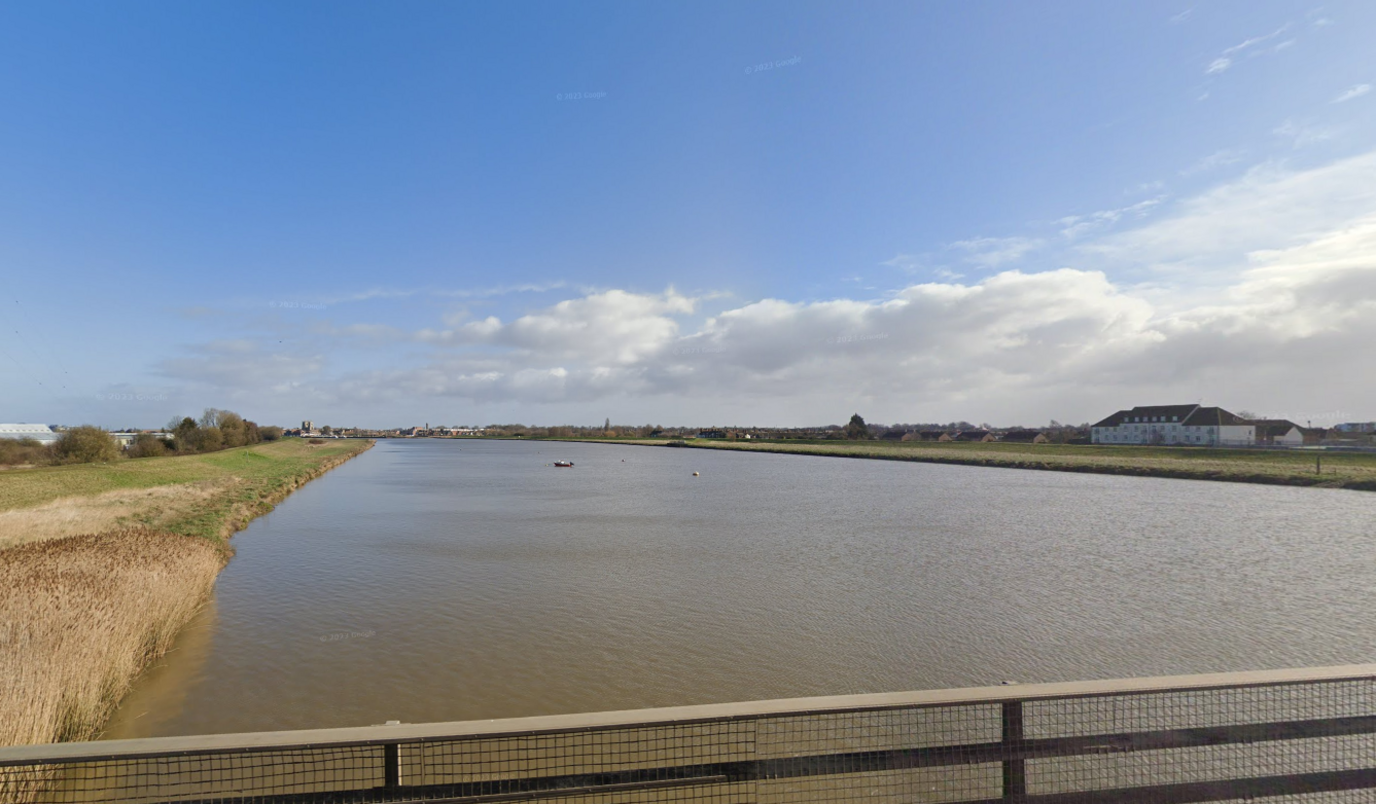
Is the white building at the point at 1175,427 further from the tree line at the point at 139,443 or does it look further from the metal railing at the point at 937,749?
the tree line at the point at 139,443

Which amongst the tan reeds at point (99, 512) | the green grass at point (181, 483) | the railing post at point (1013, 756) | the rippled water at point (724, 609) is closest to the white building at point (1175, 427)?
the rippled water at point (724, 609)

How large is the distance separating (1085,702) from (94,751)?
4.70 meters

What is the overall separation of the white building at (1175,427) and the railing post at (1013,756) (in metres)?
111

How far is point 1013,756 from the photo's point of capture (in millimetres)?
3336

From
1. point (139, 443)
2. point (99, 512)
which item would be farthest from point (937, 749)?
point (139, 443)

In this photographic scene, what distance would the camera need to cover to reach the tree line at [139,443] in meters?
45.3

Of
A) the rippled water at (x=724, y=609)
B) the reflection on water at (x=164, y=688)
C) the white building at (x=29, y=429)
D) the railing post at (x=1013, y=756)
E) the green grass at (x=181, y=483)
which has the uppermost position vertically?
the white building at (x=29, y=429)

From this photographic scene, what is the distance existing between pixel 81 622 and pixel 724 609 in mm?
10145

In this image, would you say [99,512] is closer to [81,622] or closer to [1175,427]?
[81,622]

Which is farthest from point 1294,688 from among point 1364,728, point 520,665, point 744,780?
point 520,665

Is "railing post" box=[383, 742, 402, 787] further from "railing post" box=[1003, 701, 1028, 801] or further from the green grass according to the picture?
the green grass

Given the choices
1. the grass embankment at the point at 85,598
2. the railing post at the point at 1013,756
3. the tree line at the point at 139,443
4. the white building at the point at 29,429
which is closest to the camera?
the railing post at the point at 1013,756

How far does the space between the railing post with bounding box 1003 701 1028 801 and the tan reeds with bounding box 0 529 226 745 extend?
802cm

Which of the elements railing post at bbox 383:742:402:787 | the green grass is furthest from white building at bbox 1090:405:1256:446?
railing post at bbox 383:742:402:787
